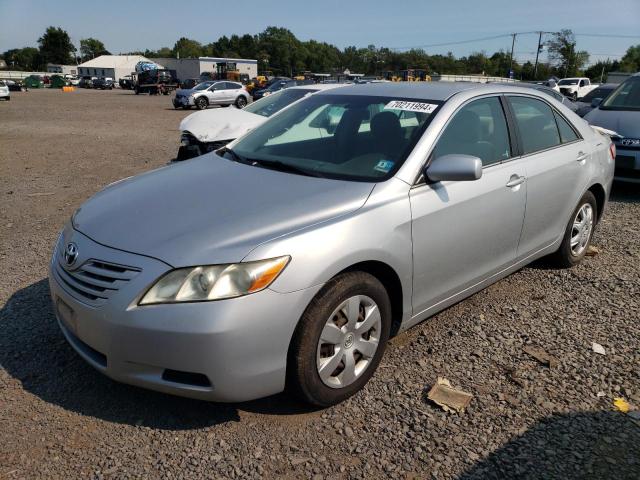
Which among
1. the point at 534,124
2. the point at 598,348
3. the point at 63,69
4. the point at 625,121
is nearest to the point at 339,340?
the point at 598,348

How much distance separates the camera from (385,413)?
2.80 m

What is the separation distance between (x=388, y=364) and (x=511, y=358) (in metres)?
0.81

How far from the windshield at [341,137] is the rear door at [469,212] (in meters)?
0.23

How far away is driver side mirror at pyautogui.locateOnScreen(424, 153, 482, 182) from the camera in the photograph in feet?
9.66

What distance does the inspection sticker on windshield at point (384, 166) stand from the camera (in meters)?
3.07

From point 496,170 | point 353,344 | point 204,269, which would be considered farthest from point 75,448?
point 496,170

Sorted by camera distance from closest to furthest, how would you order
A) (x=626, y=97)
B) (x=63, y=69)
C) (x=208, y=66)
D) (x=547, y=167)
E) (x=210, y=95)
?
(x=547, y=167), (x=626, y=97), (x=210, y=95), (x=208, y=66), (x=63, y=69)

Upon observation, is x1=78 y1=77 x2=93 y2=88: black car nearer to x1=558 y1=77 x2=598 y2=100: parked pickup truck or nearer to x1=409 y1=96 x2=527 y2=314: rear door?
x1=558 y1=77 x2=598 y2=100: parked pickup truck

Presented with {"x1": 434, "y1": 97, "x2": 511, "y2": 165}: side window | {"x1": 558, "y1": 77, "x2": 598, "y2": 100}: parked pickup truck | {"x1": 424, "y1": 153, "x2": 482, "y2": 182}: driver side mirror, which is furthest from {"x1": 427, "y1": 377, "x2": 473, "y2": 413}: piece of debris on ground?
{"x1": 558, "y1": 77, "x2": 598, "y2": 100}: parked pickup truck

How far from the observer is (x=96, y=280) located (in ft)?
8.35

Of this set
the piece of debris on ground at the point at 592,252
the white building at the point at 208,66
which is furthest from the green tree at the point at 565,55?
the piece of debris on ground at the point at 592,252

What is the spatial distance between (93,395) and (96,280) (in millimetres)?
768

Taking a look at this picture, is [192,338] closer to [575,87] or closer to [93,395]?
[93,395]

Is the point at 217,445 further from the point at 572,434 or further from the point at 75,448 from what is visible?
the point at 572,434
